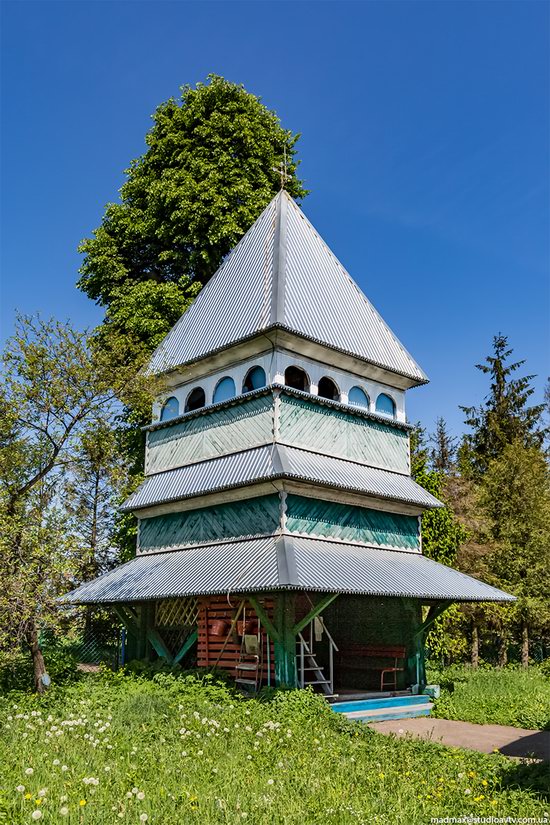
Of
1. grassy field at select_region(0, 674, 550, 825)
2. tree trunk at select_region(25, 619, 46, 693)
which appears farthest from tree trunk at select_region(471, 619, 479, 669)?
tree trunk at select_region(25, 619, 46, 693)

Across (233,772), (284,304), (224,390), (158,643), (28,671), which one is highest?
(284,304)

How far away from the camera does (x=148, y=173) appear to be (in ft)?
96.0

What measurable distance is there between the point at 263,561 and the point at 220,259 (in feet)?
52.7

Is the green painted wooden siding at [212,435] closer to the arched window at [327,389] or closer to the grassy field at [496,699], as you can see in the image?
the arched window at [327,389]

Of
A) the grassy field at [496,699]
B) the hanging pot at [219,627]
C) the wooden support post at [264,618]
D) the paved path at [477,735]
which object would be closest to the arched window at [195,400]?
the hanging pot at [219,627]

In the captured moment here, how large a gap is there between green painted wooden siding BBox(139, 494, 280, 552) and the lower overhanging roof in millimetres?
290

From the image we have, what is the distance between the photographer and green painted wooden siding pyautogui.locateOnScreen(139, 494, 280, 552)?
16.0 metres

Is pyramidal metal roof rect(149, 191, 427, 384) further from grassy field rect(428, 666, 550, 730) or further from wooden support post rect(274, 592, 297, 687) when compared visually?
grassy field rect(428, 666, 550, 730)

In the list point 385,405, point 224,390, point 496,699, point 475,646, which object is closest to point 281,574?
point 224,390

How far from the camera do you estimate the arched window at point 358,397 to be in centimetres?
1894

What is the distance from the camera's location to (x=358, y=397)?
1919cm

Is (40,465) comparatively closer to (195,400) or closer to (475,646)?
(195,400)

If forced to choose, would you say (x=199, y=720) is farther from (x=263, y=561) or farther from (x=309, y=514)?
(x=309, y=514)

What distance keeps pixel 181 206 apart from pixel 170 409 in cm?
957
